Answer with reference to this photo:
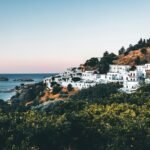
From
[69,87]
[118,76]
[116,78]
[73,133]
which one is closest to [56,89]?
[69,87]

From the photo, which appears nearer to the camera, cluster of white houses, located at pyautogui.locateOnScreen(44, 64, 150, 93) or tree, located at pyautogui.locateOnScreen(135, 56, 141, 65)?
cluster of white houses, located at pyautogui.locateOnScreen(44, 64, 150, 93)

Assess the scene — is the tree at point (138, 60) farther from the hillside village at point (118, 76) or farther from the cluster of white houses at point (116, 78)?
the cluster of white houses at point (116, 78)

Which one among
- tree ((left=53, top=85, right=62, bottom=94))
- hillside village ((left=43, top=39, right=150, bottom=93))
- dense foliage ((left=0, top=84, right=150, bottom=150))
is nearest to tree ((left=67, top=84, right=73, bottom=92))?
hillside village ((left=43, top=39, right=150, bottom=93))

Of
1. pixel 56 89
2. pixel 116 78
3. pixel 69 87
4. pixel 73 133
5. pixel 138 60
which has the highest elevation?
pixel 138 60

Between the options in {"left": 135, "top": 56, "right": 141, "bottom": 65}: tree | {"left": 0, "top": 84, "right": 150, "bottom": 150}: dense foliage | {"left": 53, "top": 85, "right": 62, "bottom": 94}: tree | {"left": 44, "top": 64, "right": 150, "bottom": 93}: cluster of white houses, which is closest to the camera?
{"left": 0, "top": 84, "right": 150, "bottom": 150}: dense foliage

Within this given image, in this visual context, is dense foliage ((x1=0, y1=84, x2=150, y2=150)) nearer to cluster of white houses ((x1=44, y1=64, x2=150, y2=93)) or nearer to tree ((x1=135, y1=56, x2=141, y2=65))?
cluster of white houses ((x1=44, y1=64, x2=150, y2=93))

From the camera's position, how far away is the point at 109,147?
55938mm

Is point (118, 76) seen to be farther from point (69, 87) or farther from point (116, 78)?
point (69, 87)

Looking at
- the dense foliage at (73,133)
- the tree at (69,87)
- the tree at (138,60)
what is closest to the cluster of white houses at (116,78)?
the tree at (69,87)

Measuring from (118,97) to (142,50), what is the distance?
104740 mm

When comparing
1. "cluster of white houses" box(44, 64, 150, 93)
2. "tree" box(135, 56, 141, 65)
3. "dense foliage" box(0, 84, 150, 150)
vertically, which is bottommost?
"dense foliage" box(0, 84, 150, 150)

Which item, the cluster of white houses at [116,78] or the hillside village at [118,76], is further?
the cluster of white houses at [116,78]

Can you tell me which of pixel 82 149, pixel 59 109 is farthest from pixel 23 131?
pixel 59 109

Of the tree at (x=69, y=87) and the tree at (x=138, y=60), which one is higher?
the tree at (x=138, y=60)
